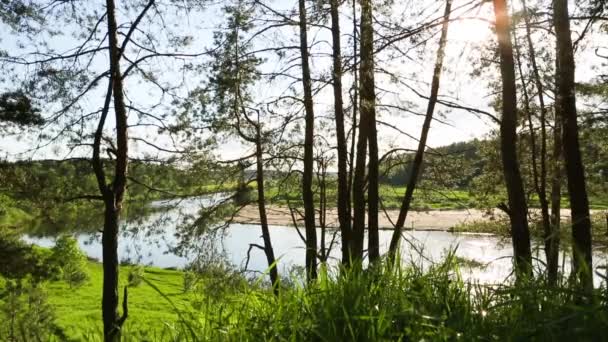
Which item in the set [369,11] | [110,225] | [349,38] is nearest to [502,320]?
[369,11]

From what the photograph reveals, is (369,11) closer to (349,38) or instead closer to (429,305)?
(349,38)

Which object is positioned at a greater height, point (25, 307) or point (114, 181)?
point (114, 181)

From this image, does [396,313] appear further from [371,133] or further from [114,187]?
[114,187]

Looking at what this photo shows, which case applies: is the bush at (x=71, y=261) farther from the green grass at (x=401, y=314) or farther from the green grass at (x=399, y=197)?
the green grass at (x=401, y=314)

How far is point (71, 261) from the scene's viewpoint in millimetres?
29297

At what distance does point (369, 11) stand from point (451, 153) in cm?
604

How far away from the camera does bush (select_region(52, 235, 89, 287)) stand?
2888 cm

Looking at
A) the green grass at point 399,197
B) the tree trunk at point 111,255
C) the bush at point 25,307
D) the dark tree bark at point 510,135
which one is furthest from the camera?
the bush at point 25,307

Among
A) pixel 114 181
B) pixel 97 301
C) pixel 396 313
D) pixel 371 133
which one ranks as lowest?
pixel 97 301

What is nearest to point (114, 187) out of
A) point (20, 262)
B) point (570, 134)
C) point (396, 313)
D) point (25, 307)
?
point (20, 262)

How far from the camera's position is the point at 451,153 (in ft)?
44.3

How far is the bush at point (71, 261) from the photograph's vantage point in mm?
28875

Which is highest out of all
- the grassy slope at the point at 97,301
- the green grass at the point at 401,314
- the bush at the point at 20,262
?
the green grass at the point at 401,314

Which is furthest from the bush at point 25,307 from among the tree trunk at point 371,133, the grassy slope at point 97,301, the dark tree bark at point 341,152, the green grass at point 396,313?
the green grass at point 396,313
